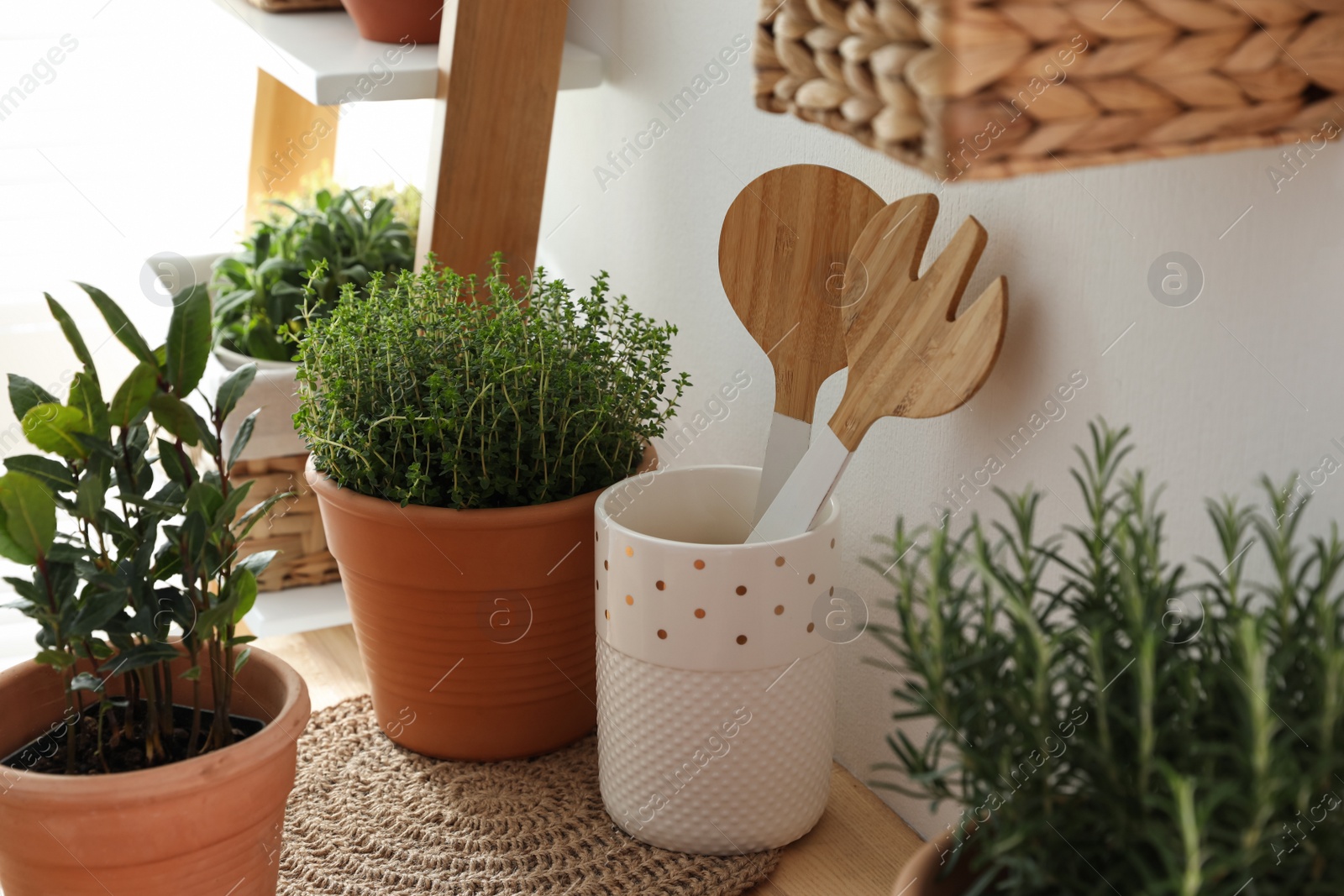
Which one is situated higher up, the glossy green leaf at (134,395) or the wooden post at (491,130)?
the wooden post at (491,130)

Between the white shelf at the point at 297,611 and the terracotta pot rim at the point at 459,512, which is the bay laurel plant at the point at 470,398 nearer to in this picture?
the terracotta pot rim at the point at 459,512

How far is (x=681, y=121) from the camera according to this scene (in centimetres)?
117

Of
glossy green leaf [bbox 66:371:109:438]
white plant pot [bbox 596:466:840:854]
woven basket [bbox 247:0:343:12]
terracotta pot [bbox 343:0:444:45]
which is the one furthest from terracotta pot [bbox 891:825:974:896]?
woven basket [bbox 247:0:343:12]

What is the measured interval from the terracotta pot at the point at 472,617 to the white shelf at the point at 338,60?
0.38m

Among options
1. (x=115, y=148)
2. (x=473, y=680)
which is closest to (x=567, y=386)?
(x=473, y=680)

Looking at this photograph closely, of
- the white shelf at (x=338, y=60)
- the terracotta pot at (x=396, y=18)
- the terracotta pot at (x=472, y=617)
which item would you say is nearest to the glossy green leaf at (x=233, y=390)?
the terracotta pot at (x=472, y=617)

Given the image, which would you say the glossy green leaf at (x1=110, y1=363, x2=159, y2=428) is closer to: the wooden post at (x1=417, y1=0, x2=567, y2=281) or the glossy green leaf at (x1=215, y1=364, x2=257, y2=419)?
the glossy green leaf at (x1=215, y1=364, x2=257, y2=419)

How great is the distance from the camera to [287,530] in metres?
1.39

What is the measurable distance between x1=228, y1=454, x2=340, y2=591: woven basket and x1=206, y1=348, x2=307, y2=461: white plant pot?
0.05ft

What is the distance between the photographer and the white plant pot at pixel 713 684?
87 cm

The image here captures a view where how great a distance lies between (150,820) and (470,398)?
1.29ft

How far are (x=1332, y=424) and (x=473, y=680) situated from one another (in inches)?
27.8

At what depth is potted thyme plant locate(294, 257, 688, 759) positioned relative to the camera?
990 millimetres

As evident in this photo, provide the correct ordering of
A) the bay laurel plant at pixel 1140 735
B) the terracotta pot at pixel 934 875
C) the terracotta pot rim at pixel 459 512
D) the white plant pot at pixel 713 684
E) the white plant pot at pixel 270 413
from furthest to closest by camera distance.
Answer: the white plant pot at pixel 270 413, the terracotta pot rim at pixel 459 512, the white plant pot at pixel 713 684, the terracotta pot at pixel 934 875, the bay laurel plant at pixel 1140 735
